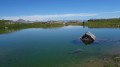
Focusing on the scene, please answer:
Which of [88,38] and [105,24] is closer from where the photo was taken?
[88,38]

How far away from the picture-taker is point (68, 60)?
20.9m

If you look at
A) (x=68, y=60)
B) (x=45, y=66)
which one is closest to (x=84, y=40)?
(x=68, y=60)

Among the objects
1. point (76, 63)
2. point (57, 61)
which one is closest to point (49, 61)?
point (57, 61)

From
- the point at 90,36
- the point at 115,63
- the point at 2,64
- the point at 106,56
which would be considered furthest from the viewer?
the point at 90,36

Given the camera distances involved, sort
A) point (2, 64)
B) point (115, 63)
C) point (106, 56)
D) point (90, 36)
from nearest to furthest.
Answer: point (115, 63) → point (2, 64) → point (106, 56) → point (90, 36)

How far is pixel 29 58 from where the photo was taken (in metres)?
22.6

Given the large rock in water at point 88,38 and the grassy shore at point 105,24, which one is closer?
the large rock in water at point 88,38

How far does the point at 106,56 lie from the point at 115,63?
348 cm

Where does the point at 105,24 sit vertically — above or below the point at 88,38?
above

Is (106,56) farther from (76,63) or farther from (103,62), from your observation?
(76,63)

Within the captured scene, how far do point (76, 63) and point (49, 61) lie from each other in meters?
3.06

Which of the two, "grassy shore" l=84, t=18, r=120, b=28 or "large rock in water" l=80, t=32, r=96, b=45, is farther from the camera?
"grassy shore" l=84, t=18, r=120, b=28

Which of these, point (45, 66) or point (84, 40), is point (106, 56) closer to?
point (45, 66)

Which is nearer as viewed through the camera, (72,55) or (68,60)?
(68,60)
